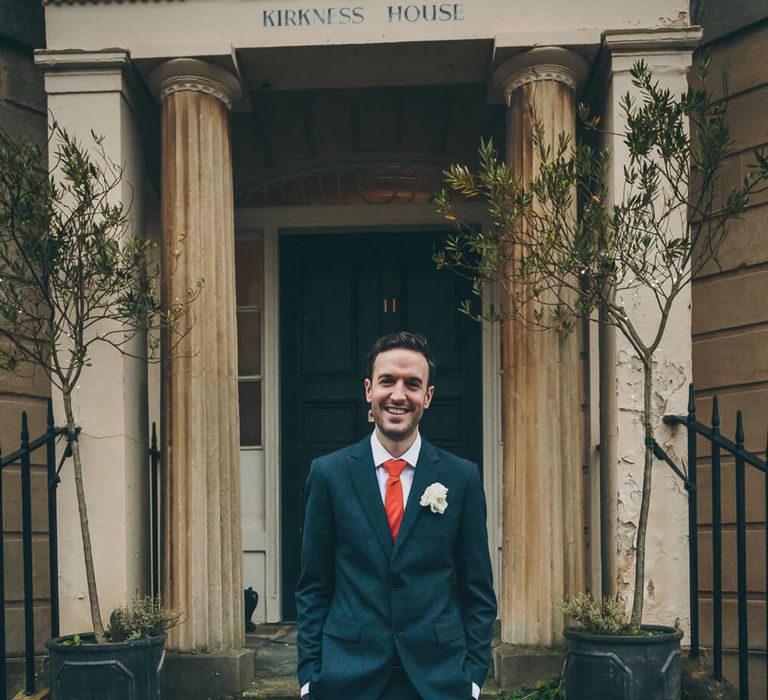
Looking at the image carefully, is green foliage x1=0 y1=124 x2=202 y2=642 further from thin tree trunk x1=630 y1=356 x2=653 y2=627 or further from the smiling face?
thin tree trunk x1=630 y1=356 x2=653 y2=627

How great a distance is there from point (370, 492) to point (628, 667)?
1.96m

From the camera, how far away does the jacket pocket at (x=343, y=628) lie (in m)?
3.56

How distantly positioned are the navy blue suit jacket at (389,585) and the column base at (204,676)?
2326mm

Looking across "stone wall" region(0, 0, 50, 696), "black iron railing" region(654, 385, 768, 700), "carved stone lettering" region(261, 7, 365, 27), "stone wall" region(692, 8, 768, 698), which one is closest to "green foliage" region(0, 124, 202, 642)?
"stone wall" region(0, 0, 50, 696)

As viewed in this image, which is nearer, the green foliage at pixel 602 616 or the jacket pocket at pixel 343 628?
the jacket pocket at pixel 343 628

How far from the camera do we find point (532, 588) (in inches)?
230

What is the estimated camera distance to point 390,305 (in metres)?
8.06

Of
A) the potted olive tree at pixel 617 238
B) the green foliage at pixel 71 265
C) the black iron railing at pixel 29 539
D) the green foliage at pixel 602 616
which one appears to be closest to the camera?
the potted olive tree at pixel 617 238

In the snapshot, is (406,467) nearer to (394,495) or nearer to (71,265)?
(394,495)

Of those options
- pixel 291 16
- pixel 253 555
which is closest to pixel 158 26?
pixel 291 16

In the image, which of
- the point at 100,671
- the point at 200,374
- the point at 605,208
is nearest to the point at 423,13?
the point at 605,208

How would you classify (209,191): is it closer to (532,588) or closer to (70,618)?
(70,618)

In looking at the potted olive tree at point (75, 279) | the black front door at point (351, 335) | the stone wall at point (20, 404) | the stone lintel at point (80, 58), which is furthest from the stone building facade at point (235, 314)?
the black front door at point (351, 335)

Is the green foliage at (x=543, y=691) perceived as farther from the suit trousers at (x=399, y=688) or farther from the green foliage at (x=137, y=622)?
the suit trousers at (x=399, y=688)
